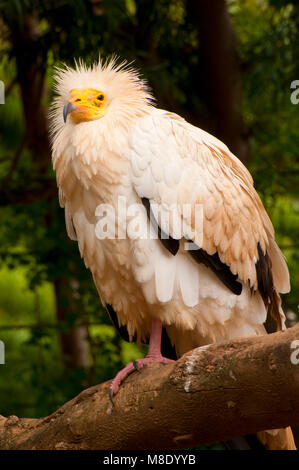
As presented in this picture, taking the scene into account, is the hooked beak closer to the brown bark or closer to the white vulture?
the white vulture

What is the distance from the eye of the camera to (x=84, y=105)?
4.18m

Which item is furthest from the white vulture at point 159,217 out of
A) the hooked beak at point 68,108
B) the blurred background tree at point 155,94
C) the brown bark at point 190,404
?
the blurred background tree at point 155,94

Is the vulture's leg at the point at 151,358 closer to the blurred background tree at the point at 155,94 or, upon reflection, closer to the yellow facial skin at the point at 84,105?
the yellow facial skin at the point at 84,105

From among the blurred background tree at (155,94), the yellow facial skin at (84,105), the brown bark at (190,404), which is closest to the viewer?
the brown bark at (190,404)

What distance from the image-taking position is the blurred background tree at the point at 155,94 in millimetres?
6484

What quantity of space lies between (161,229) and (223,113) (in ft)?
10.9

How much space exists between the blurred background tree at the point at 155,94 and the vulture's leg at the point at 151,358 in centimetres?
233

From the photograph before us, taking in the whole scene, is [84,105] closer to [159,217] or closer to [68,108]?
[68,108]

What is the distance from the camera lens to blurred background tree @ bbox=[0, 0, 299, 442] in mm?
6484

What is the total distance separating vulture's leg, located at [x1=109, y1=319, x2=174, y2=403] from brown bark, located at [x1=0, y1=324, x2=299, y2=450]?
0.05 metres

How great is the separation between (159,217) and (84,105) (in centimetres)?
80

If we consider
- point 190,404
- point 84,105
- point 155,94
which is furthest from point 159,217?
point 155,94

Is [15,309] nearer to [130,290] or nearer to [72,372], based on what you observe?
[72,372]

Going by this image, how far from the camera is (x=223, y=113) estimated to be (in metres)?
7.06
